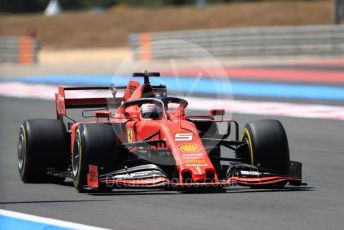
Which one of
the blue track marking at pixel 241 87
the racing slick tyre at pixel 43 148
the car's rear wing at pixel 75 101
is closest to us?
the racing slick tyre at pixel 43 148

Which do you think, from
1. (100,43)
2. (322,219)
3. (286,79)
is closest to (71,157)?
(322,219)

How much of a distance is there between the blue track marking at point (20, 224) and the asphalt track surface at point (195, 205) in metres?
0.38

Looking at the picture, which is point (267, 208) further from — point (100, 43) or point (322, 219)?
point (100, 43)

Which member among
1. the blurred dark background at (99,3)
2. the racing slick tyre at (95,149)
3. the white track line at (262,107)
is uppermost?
the blurred dark background at (99,3)

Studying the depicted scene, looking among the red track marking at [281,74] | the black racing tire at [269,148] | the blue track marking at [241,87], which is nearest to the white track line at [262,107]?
the blue track marking at [241,87]

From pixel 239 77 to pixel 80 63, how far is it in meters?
11.6

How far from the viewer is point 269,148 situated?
945 cm

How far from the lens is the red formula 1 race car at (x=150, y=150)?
8977 millimetres

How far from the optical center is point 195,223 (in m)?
7.44

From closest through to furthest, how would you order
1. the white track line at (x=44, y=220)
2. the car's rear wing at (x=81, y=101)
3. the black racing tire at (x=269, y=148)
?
the white track line at (x=44, y=220)
the black racing tire at (x=269, y=148)
the car's rear wing at (x=81, y=101)

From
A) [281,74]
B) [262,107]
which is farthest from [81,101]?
[281,74]

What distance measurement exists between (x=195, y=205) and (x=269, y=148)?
4.51ft

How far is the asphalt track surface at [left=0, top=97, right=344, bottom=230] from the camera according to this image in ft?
24.6

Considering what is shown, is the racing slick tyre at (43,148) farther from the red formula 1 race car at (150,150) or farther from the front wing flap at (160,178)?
the front wing flap at (160,178)
